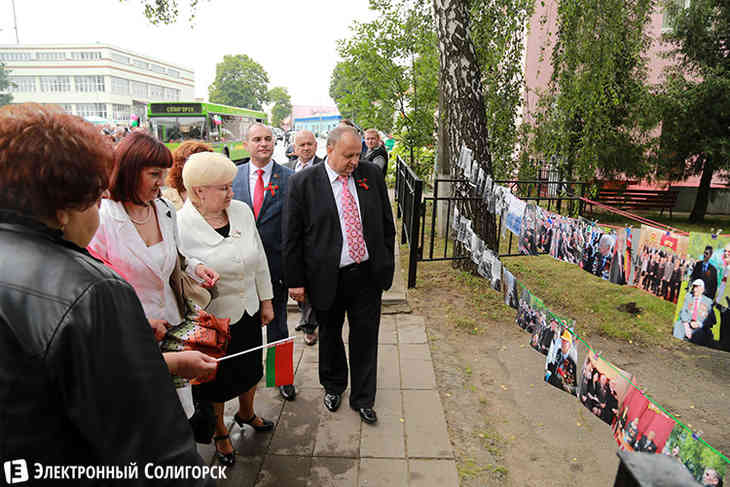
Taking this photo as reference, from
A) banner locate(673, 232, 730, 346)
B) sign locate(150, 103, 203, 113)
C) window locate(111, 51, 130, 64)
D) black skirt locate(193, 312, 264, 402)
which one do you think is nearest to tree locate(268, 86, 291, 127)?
window locate(111, 51, 130, 64)

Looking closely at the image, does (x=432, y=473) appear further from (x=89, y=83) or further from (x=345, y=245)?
(x=89, y=83)

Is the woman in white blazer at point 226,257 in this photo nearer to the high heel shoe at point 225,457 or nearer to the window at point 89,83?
the high heel shoe at point 225,457

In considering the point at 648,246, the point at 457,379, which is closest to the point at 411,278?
the point at 457,379

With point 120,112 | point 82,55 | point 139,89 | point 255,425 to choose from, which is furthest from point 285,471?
point 82,55

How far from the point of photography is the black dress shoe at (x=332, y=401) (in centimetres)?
322

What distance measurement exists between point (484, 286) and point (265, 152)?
3611 mm

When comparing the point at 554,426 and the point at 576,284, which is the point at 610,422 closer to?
the point at 554,426

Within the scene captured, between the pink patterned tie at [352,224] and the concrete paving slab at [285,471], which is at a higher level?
the pink patterned tie at [352,224]

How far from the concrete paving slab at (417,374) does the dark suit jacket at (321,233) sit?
102cm

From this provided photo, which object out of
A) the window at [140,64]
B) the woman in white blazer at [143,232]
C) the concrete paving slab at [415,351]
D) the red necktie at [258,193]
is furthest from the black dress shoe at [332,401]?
the window at [140,64]

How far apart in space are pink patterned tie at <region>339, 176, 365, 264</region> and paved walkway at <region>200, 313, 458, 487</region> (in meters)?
1.15

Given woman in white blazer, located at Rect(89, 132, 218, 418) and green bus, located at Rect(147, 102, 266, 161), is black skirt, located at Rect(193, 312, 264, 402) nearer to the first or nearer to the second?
woman in white blazer, located at Rect(89, 132, 218, 418)

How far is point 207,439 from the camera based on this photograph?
253cm

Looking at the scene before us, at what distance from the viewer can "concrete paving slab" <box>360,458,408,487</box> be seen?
2.53 metres
